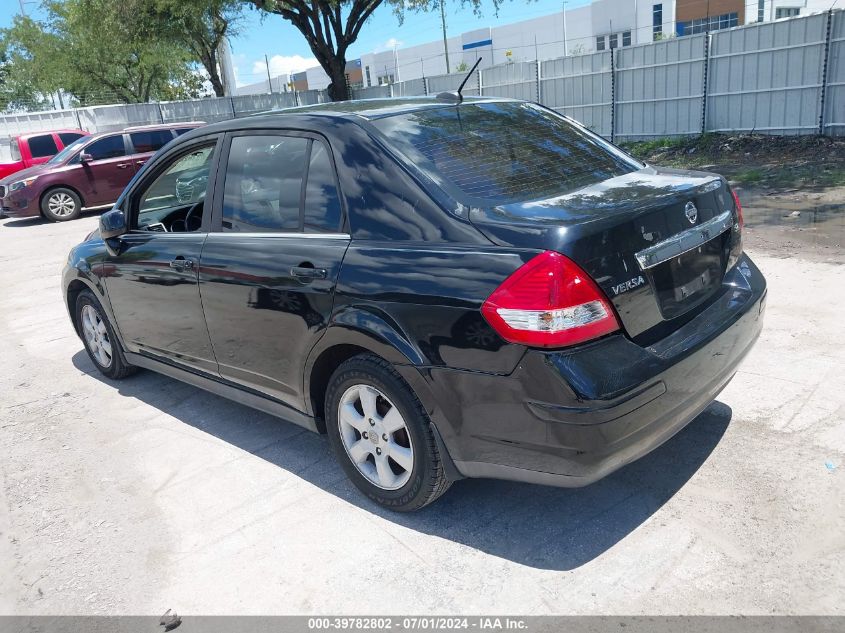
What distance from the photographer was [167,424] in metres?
4.52

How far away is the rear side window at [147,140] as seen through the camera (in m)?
→ 15.7

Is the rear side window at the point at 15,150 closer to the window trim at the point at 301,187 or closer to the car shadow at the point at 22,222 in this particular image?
the car shadow at the point at 22,222

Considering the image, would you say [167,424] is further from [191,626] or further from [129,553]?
[191,626]

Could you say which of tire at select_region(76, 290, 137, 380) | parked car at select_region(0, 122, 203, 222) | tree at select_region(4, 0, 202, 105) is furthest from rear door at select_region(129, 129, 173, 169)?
tree at select_region(4, 0, 202, 105)

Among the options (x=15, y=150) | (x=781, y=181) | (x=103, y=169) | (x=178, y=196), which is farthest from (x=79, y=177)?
(x=781, y=181)

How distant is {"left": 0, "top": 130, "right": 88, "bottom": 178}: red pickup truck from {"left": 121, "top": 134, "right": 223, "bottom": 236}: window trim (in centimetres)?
1597

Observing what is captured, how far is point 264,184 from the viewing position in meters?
3.62

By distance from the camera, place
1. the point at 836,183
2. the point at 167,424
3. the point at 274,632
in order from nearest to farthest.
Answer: the point at 274,632 < the point at 167,424 < the point at 836,183

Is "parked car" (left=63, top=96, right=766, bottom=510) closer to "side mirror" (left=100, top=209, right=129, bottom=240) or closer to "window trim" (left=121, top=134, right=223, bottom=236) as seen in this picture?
"window trim" (left=121, top=134, right=223, bottom=236)

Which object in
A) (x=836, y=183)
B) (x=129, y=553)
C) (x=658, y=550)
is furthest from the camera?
(x=836, y=183)

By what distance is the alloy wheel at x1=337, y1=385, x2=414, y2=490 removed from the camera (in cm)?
308

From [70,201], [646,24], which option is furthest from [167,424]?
[646,24]

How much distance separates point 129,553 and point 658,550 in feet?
7.43

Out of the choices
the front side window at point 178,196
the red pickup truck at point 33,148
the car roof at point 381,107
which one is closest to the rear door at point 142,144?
the red pickup truck at point 33,148
